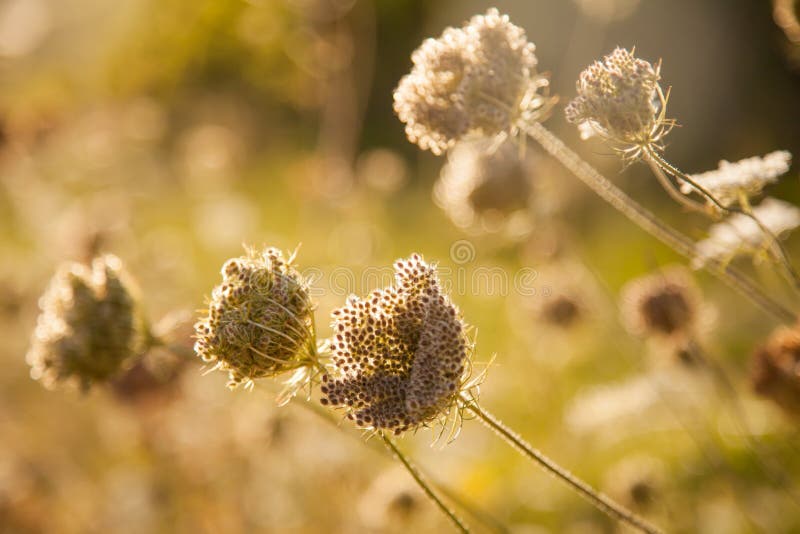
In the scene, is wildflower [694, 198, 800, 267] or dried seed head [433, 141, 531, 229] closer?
wildflower [694, 198, 800, 267]

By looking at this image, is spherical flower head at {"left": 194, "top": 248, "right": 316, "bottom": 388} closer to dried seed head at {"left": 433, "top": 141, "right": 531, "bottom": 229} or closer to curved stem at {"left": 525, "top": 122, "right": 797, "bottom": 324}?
curved stem at {"left": 525, "top": 122, "right": 797, "bottom": 324}

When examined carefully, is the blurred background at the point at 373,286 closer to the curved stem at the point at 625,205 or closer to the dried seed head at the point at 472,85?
the curved stem at the point at 625,205

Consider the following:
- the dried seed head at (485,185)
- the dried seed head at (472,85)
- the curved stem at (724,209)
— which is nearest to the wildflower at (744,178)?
the curved stem at (724,209)

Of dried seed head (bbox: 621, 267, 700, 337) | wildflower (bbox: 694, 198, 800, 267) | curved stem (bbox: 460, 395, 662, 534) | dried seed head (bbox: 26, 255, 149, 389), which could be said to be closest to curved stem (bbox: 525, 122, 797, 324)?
wildflower (bbox: 694, 198, 800, 267)

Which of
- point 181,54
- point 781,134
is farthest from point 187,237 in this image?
point 781,134

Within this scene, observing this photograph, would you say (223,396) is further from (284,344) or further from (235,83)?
(235,83)

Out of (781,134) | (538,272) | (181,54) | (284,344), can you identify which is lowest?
(284,344)

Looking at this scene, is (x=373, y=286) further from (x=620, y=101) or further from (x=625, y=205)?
(x=620, y=101)
